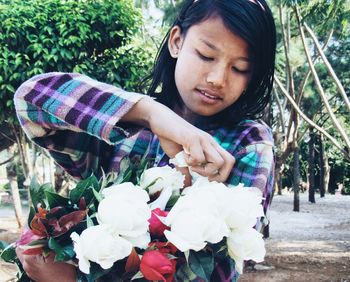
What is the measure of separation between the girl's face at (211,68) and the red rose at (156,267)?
53 cm

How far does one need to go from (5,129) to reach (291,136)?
561cm

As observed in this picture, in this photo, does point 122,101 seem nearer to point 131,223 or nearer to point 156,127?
point 156,127

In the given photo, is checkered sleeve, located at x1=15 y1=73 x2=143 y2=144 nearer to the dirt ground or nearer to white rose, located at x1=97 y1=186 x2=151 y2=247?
white rose, located at x1=97 y1=186 x2=151 y2=247

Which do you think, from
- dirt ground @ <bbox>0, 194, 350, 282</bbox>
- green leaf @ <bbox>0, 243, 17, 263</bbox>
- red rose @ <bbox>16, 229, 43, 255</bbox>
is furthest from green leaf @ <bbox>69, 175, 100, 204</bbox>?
dirt ground @ <bbox>0, 194, 350, 282</bbox>

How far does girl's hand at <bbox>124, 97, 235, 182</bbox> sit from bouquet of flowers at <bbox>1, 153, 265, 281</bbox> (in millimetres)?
45

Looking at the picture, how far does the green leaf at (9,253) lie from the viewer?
1033mm

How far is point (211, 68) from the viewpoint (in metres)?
1.21

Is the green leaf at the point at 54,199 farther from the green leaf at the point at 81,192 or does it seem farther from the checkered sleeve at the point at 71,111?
the checkered sleeve at the point at 71,111

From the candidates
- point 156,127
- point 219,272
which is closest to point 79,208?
point 156,127

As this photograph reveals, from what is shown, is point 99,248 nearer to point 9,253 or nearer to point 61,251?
point 61,251

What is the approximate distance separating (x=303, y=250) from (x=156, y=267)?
9721 millimetres

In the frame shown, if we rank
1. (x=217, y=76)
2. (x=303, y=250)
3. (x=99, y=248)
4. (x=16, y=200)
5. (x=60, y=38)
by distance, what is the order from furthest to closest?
(x=16, y=200) → (x=303, y=250) → (x=60, y=38) → (x=217, y=76) → (x=99, y=248)

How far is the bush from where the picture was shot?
5.48 meters

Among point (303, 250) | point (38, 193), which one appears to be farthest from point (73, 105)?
point (303, 250)
